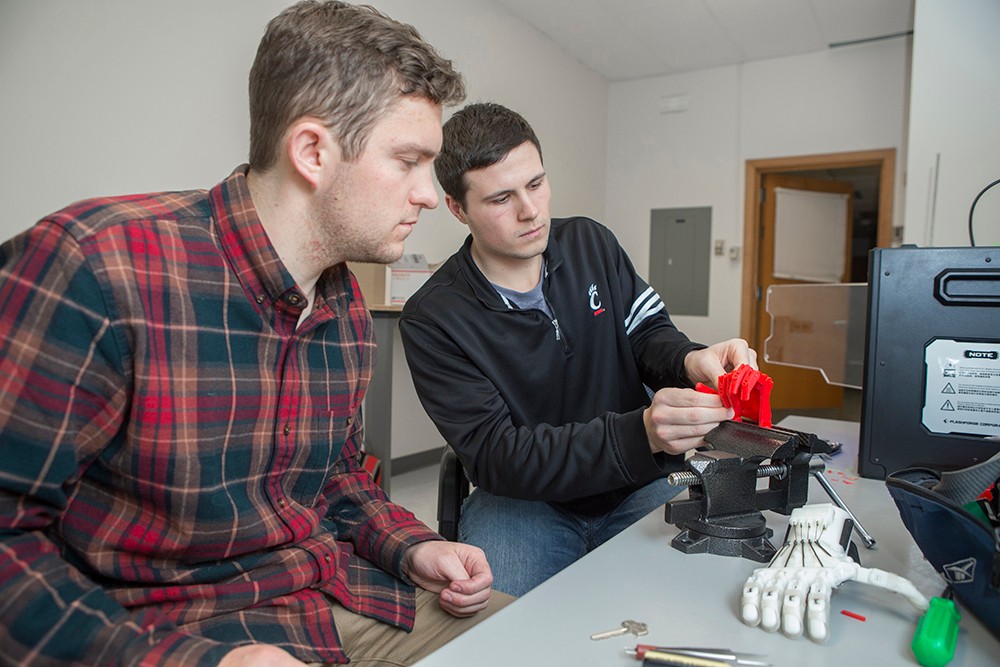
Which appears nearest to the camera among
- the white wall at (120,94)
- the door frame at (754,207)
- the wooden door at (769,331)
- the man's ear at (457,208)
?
the man's ear at (457,208)

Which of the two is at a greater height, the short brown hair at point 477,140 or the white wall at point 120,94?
the white wall at point 120,94

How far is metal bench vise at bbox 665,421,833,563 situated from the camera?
91 centimetres

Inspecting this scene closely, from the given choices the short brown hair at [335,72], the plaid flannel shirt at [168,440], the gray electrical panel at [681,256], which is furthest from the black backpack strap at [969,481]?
the gray electrical panel at [681,256]

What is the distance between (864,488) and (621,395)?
1.82ft

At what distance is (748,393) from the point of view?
963 millimetres

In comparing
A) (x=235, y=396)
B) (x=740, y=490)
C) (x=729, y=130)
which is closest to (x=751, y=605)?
(x=740, y=490)

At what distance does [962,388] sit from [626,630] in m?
0.84

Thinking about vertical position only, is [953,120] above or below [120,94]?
above

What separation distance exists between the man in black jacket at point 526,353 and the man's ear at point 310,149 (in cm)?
57

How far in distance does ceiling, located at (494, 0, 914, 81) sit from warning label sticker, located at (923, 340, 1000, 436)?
152 inches

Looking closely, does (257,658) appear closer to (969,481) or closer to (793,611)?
(793,611)

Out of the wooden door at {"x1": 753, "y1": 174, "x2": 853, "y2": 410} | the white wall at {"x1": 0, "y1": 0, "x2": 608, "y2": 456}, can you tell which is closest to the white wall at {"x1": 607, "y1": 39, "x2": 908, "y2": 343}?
the wooden door at {"x1": 753, "y1": 174, "x2": 853, "y2": 410}

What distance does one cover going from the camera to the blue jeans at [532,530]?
1.39 metres

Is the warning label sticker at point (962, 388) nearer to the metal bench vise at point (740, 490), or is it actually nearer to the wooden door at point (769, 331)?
the metal bench vise at point (740, 490)
